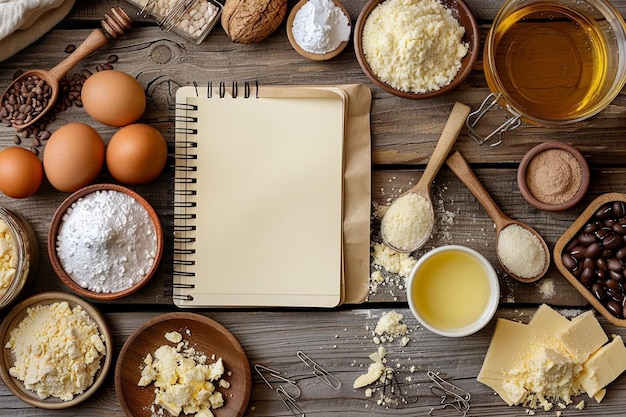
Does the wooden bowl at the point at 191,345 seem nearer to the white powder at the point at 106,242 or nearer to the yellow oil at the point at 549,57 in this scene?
the white powder at the point at 106,242

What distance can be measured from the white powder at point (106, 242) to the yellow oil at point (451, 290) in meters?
0.53

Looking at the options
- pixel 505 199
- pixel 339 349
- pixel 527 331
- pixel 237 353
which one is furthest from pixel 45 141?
pixel 527 331

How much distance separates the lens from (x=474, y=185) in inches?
49.7

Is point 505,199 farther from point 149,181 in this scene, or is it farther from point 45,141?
point 45,141

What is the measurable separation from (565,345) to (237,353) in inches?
25.4

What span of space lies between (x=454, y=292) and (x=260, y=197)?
423 mm

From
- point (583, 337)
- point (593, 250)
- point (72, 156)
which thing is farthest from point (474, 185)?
point (72, 156)

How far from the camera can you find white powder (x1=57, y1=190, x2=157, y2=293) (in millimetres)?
1165

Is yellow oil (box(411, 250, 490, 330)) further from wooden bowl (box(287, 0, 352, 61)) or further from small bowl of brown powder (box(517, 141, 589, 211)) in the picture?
wooden bowl (box(287, 0, 352, 61))

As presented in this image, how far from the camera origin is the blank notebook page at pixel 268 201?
1.27 metres

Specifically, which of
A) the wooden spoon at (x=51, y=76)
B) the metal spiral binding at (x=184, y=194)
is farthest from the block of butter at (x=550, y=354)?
the wooden spoon at (x=51, y=76)

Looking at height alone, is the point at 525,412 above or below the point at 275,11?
below

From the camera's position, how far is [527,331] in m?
1.27

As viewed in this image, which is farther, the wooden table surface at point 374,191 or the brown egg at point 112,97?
the wooden table surface at point 374,191
